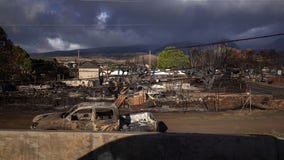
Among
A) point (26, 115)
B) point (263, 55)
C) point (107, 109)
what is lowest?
point (26, 115)

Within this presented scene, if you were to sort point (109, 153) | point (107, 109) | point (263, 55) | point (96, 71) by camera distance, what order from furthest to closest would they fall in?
point (263, 55) → point (96, 71) → point (107, 109) → point (109, 153)

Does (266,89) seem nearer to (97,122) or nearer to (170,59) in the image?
(97,122)

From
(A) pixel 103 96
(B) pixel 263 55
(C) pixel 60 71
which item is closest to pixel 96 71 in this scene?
(C) pixel 60 71

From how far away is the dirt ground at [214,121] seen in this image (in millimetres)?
15266

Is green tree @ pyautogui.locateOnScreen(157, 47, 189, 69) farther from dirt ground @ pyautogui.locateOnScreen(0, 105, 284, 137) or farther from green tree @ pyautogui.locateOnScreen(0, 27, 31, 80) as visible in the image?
dirt ground @ pyautogui.locateOnScreen(0, 105, 284, 137)

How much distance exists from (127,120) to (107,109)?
3.06ft

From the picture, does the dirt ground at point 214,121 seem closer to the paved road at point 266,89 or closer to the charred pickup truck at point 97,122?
the charred pickup truck at point 97,122

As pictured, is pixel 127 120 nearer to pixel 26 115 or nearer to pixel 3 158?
pixel 3 158

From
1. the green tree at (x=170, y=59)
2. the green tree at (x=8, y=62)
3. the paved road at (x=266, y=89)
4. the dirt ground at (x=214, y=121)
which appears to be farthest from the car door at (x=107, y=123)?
the green tree at (x=170, y=59)

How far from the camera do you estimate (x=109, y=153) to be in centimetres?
539

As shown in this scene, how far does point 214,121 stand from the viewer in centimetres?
1780

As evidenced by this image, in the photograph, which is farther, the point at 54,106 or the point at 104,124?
the point at 54,106

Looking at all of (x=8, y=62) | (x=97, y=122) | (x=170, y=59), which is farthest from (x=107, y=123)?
(x=170, y=59)

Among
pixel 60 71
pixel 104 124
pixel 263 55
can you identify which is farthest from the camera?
pixel 263 55
